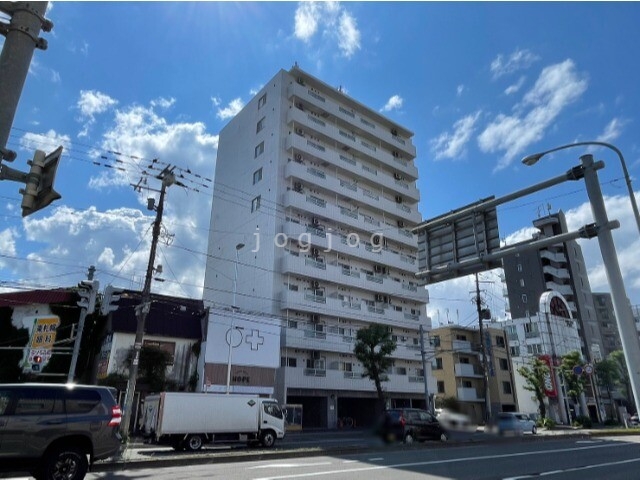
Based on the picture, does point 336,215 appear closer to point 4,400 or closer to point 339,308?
point 339,308

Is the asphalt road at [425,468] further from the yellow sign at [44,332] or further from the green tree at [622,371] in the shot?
the green tree at [622,371]

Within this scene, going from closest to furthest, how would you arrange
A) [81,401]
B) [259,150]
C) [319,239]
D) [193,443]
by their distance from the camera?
1. [81,401]
2. [193,443]
3. [319,239]
4. [259,150]

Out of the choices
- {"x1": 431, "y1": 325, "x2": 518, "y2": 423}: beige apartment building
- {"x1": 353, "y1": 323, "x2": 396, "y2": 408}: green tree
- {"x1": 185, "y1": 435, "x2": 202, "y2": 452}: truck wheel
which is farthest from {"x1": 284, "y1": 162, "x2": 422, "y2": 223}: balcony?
{"x1": 185, "y1": 435, "x2": 202, "y2": 452}: truck wheel

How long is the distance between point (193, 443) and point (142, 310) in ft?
21.0

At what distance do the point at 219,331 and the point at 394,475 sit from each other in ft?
71.5

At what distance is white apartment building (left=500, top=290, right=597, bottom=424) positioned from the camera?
52531mm

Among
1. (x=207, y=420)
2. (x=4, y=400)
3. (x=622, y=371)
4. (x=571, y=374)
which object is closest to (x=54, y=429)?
(x=4, y=400)

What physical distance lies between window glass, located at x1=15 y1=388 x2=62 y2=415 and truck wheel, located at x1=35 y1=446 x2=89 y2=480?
2.79ft

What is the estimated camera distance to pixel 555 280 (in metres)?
65.7

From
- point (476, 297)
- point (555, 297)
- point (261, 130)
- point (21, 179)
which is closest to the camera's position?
point (21, 179)

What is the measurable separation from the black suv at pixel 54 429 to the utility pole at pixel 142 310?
9.37 meters

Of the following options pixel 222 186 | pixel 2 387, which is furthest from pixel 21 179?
pixel 222 186

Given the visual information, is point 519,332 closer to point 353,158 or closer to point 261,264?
point 353,158

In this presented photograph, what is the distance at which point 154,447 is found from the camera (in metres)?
20.1
